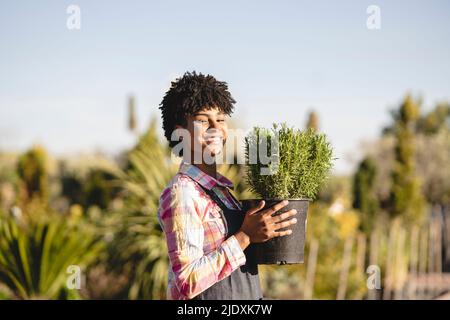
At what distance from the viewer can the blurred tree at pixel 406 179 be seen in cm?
1592

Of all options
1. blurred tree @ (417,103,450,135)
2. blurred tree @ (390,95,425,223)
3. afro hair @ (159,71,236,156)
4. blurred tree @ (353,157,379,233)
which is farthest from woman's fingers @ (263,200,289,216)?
blurred tree @ (417,103,450,135)

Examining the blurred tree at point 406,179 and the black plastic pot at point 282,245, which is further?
the blurred tree at point 406,179

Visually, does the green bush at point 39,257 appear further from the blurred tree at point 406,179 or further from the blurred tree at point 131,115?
the blurred tree at point 131,115

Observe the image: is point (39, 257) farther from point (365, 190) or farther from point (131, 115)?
point (131, 115)

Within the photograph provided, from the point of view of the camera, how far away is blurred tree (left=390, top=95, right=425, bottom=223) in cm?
1592

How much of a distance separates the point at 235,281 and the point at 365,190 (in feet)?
51.8

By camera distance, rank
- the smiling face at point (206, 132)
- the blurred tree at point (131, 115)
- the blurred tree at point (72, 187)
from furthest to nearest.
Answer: the blurred tree at point (131, 115)
the blurred tree at point (72, 187)
the smiling face at point (206, 132)

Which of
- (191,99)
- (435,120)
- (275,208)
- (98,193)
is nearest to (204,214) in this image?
(275,208)

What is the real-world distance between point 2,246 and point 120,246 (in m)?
2.25

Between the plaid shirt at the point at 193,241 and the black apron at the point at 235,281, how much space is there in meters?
0.04

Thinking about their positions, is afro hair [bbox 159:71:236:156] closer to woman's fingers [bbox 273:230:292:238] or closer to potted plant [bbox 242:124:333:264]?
potted plant [bbox 242:124:333:264]

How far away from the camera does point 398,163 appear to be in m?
16.8

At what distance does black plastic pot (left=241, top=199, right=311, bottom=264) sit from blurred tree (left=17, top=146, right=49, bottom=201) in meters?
15.2

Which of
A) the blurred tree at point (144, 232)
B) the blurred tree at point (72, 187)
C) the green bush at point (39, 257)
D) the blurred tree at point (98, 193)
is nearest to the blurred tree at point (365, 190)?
the blurred tree at point (98, 193)
